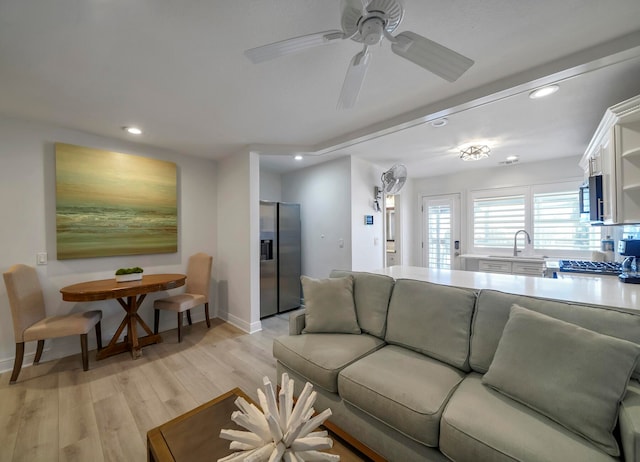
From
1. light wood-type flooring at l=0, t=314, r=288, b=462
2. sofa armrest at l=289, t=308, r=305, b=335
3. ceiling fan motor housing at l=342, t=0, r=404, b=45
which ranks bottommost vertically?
light wood-type flooring at l=0, t=314, r=288, b=462

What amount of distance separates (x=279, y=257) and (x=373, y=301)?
230cm

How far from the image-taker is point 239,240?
3566mm

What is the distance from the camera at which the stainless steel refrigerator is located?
390 centimetres

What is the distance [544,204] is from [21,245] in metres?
7.03

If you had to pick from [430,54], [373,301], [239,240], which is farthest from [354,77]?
[239,240]

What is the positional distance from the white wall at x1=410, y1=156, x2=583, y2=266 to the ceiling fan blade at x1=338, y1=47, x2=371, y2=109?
14.0ft

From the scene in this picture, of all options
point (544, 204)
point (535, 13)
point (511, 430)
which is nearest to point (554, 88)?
point (535, 13)

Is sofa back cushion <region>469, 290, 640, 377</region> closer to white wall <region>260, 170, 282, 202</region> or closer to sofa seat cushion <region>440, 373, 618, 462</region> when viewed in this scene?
sofa seat cushion <region>440, 373, 618, 462</region>

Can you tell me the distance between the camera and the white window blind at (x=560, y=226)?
12.9 feet

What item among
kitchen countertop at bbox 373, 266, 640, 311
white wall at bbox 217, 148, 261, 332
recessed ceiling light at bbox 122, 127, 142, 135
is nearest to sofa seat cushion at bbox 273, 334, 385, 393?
kitchen countertop at bbox 373, 266, 640, 311

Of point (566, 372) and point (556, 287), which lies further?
point (556, 287)

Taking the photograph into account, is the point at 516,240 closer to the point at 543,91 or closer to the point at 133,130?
the point at 543,91

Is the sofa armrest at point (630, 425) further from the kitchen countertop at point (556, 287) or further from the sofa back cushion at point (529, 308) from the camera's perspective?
the kitchen countertop at point (556, 287)

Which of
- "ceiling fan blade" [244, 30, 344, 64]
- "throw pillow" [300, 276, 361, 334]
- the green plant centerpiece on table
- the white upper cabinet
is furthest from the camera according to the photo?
the green plant centerpiece on table
